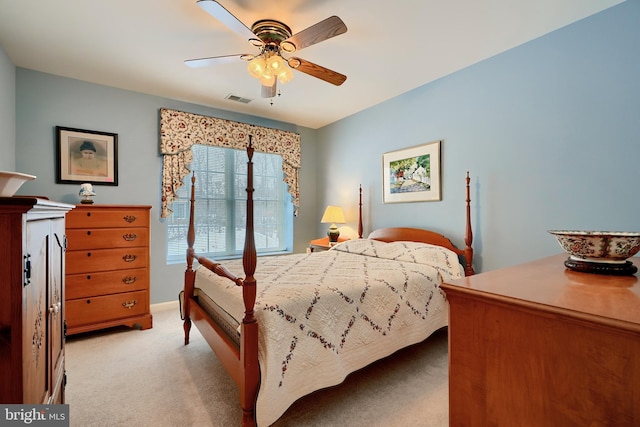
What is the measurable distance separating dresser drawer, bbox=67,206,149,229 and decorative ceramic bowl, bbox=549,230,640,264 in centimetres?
332

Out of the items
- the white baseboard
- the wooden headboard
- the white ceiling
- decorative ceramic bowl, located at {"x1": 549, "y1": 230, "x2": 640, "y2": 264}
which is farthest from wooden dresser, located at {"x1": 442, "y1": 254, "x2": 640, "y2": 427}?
the white baseboard

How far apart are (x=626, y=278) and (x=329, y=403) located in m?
1.57

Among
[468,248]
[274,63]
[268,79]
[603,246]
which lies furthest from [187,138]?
[603,246]

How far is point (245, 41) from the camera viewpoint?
2.34 meters

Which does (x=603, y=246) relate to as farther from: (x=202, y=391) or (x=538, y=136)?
(x=202, y=391)

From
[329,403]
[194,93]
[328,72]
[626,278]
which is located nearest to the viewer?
[626,278]

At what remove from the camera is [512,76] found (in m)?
2.51

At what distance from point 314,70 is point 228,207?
246cm

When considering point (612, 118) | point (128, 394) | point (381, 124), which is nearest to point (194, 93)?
point (381, 124)

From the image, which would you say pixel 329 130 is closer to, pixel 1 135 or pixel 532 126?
pixel 532 126

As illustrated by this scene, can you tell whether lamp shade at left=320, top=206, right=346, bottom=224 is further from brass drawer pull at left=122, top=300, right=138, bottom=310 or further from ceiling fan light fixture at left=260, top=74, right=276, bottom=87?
brass drawer pull at left=122, top=300, right=138, bottom=310

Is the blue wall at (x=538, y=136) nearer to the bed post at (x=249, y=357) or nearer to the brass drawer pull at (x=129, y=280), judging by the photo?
the bed post at (x=249, y=357)

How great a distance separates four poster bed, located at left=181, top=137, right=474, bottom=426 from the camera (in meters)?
1.38

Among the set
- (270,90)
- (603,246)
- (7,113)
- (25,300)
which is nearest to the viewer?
(25,300)
